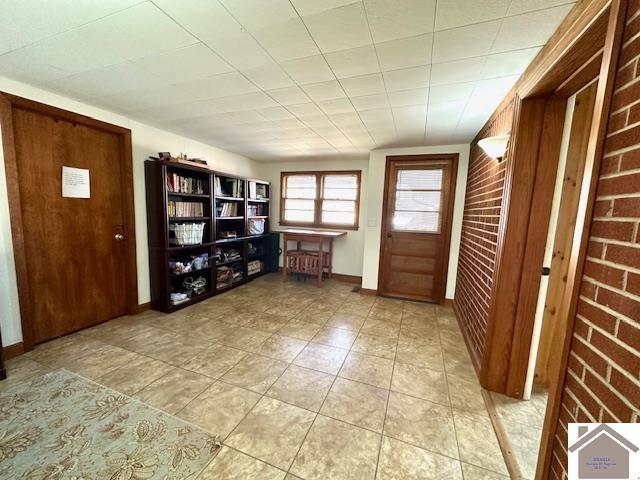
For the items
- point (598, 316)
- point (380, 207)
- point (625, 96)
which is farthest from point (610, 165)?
point (380, 207)

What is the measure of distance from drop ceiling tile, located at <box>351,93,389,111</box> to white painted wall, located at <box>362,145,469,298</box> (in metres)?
1.51

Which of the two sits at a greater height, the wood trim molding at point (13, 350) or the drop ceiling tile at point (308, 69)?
the drop ceiling tile at point (308, 69)

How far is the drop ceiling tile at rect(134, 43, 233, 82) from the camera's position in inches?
62.6

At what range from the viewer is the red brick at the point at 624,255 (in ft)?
2.40

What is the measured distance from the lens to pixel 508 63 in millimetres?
1598

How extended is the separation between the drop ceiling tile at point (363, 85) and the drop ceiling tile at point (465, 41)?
41 centimetres

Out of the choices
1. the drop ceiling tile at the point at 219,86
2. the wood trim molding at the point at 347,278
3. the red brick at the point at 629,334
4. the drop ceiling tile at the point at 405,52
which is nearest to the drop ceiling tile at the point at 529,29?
the drop ceiling tile at the point at 405,52

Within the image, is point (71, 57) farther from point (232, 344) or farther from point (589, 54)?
point (589, 54)

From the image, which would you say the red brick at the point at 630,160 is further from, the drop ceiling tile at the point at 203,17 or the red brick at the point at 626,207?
the drop ceiling tile at the point at 203,17

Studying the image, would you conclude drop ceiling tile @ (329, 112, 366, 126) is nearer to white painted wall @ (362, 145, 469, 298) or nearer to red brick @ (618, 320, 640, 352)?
white painted wall @ (362, 145, 469, 298)

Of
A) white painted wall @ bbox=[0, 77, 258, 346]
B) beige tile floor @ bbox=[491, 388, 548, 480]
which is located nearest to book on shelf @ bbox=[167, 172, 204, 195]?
white painted wall @ bbox=[0, 77, 258, 346]

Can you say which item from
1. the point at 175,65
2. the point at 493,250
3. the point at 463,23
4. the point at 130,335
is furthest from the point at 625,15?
the point at 130,335

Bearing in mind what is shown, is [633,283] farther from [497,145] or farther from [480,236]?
[480,236]

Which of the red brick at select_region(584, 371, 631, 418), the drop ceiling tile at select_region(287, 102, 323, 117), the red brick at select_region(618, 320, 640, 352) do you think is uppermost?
the drop ceiling tile at select_region(287, 102, 323, 117)
